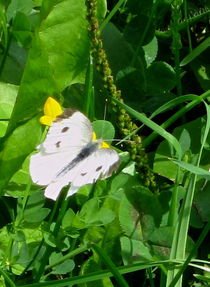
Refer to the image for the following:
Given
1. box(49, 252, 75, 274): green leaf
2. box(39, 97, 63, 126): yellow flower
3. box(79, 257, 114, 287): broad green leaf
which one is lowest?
box(79, 257, 114, 287): broad green leaf

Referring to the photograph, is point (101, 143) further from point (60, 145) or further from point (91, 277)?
point (91, 277)

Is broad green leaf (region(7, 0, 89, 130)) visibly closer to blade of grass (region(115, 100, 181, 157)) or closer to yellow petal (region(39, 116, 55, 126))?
yellow petal (region(39, 116, 55, 126))

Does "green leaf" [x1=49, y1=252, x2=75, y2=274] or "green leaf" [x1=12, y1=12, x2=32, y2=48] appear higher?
"green leaf" [x1=12, y1=12, x2=32, y2=48]

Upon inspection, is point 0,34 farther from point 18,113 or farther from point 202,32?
point 202,32

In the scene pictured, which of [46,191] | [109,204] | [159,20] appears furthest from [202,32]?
[46,191]

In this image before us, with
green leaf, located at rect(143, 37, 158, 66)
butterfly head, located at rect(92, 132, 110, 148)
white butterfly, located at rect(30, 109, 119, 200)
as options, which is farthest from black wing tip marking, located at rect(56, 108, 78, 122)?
green leaf, located at rect(143, 37, 158, 66)

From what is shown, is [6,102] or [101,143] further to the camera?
[6,102]

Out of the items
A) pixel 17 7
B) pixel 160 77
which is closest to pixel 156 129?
pixel 160 77
